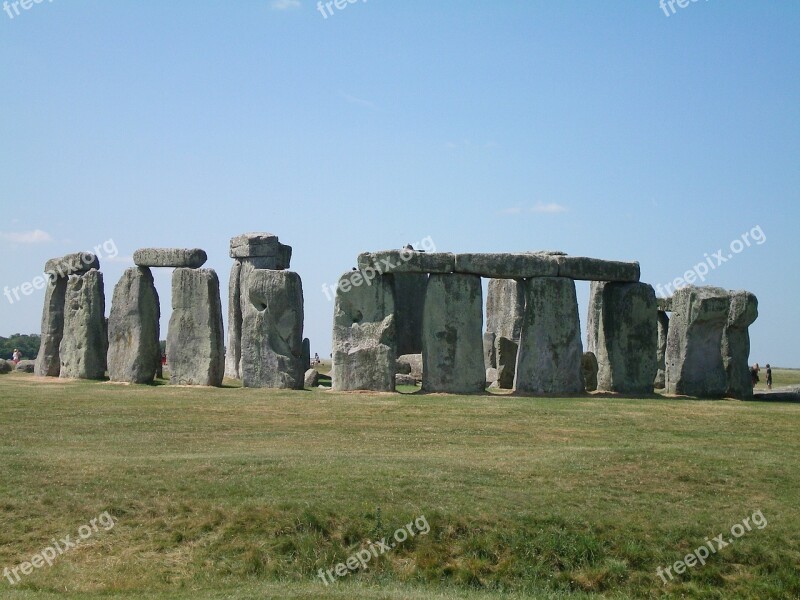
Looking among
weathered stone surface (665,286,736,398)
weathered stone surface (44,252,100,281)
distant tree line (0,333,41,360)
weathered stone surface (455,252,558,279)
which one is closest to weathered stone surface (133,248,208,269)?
weathered stone surface (44,252,100,281)

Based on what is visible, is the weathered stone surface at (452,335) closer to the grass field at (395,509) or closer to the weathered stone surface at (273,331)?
A: the weathered stone surface at (273,331)

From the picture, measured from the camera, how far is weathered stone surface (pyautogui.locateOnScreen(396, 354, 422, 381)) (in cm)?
3177

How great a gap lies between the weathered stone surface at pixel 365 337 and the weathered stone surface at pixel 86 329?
6919mm

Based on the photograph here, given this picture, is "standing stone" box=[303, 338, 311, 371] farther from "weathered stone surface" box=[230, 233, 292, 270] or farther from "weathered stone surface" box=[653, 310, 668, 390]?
"weathered stone surface" box=[653, 310, 668, 390]

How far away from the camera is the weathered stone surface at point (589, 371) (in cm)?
2912

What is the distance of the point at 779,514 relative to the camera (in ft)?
51.3

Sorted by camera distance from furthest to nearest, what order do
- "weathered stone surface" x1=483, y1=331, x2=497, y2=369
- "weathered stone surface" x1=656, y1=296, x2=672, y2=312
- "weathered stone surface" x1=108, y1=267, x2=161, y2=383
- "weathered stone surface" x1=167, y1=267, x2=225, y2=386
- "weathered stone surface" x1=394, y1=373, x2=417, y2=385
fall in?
"weathered stone surface" x1=483, y1=331, x2=497, y2=369, "weathered stone surface" x1=656, y1=296, x2=672, y2=312, "weathered stone surface" x1=394, y1=373, x2=417, y2=385, "weathered stone surface" x1=108, y1=267, x2=161, y2=383, "weathered stone surface" x1=167, y1=267, x2=225, y2=386

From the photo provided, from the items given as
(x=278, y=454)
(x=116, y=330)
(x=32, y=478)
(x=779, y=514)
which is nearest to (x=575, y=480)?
(x=779, y=514)

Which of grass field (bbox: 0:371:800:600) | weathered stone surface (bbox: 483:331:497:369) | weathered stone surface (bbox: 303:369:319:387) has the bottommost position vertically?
grass field (bbox: 0:371:800:600)

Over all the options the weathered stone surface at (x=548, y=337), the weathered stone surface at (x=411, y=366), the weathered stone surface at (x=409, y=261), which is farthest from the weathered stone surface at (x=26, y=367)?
the weathered stone surface at (x=548, y=337)

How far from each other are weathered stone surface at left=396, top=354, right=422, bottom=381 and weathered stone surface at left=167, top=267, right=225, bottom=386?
617 centimetres

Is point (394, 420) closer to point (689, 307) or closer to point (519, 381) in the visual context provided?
point (519, 381)

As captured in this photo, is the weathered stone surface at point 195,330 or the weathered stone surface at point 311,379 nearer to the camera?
the weathered stone surface at point 195,330

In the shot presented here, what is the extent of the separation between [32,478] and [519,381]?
13362mm
